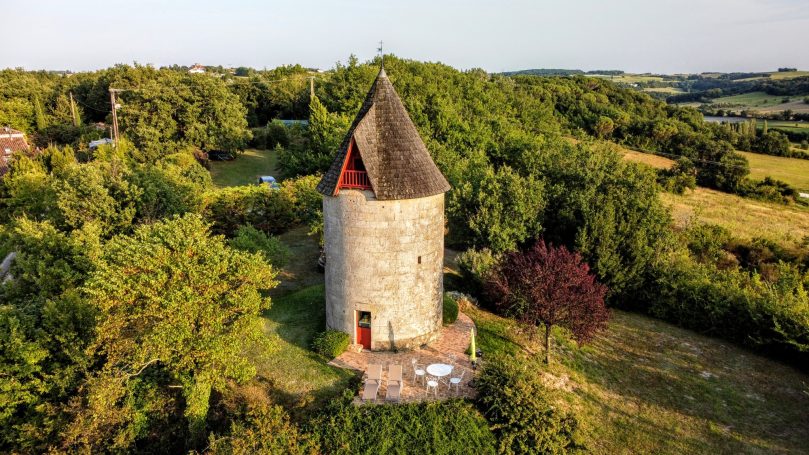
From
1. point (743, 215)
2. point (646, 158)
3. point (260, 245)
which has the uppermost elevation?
point (646, 158)

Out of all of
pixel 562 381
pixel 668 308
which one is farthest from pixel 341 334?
pixel 668 308

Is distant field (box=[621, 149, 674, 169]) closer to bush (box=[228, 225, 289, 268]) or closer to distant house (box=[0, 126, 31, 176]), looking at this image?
bush (box=[228, 225, 289, 268])

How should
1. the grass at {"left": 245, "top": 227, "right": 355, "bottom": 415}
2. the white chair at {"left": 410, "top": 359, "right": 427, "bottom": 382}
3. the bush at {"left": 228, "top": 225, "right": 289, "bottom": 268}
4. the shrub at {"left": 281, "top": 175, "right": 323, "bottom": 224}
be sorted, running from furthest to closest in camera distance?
the shrub at {"left": 281, "top": 175, "right": 323, "bottom": 224} < the bush at {"left": 228, "top": 225, "right": 289, "bottom": 268} < the white chair at {"left": 410, "top": 359, "right": 427, "bottom": 382} < the grass at {"left": 245, "top": 227, "right": 355, "bottom": 415}

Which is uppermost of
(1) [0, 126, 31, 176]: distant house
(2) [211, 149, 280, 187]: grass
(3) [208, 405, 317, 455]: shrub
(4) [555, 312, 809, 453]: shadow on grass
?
(1) [0, 126, 31, 176]: distant house

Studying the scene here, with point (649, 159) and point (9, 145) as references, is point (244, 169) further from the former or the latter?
point (649, 159)

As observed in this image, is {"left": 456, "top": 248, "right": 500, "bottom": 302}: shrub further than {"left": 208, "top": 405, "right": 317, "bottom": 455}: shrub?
Yes

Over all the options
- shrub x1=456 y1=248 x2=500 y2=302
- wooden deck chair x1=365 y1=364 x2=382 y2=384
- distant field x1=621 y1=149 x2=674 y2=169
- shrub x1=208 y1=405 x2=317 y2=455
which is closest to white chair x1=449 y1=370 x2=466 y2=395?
wooden deck chair x1=365 y1=364 x2=382 y2=384

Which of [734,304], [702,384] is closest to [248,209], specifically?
[702,384]

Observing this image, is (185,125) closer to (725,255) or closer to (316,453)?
(316,453)

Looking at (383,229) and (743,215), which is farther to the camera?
(743,215)
